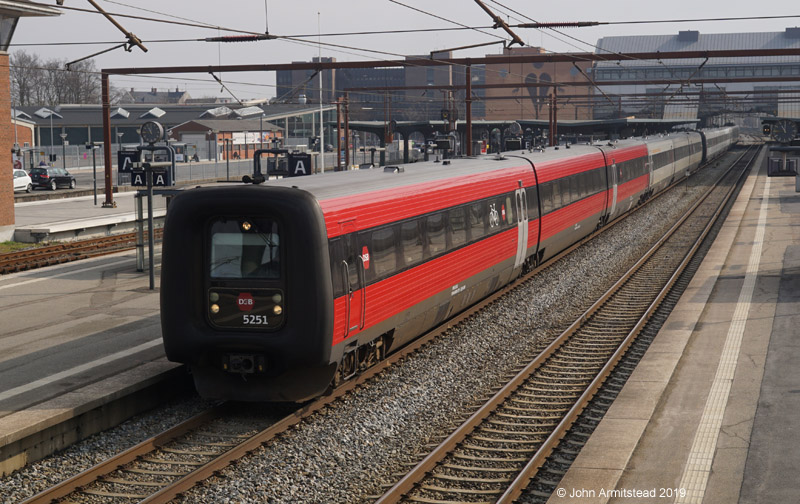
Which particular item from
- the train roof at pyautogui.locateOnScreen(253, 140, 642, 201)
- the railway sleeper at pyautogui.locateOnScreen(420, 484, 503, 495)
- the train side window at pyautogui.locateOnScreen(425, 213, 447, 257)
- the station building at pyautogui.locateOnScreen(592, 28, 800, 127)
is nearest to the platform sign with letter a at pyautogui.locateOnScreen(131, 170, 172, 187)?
the train roof at pyautogui.locateOnScreen(253, 140, 642, 201)

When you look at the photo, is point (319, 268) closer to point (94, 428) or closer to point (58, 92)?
point (94, 428)

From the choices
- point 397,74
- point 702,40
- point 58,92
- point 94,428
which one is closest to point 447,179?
point 94,428

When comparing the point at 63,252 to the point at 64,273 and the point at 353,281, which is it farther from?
the point at 353,281

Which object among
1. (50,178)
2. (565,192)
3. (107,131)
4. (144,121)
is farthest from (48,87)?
(565,192)

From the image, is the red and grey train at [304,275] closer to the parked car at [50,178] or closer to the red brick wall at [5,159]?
the red brick wall at [5,159]

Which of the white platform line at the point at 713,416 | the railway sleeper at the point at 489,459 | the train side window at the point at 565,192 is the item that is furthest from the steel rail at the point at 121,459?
the train side window at the point at 565,192

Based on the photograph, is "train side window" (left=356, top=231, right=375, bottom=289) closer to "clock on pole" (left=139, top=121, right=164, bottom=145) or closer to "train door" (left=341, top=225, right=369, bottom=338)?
"train door" (left=341, top=225, right=369, bottom=338)

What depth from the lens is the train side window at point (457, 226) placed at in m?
14.7

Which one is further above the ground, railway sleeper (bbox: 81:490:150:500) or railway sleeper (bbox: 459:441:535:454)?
railway sleeper (bbox: 459:441:535:454)

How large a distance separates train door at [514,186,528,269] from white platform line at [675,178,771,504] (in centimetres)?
423

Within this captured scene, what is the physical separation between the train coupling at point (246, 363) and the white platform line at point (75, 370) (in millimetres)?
2421

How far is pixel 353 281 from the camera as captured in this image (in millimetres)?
11117

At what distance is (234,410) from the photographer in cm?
1123

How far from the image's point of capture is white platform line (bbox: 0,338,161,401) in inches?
430
